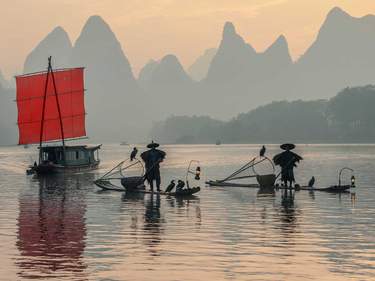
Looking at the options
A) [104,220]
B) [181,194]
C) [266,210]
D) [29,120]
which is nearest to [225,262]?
[104,220]

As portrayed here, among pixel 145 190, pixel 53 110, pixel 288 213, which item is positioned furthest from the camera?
pixel 53 110

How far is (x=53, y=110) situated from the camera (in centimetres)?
7950

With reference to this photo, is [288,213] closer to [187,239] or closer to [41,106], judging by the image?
[187,239]

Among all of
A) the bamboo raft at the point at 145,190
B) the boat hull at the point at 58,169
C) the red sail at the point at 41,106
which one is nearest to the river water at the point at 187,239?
the bamboo raft at the point at 145,190

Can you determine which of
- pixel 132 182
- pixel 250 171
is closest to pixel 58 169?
pixel 132 182

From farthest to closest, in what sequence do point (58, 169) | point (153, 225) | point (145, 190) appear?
point (58, 169), point (145, 190), point (153, 225)

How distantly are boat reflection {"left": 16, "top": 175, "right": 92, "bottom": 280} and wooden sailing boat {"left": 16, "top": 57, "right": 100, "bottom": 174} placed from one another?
39601 millimetres

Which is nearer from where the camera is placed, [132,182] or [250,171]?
[132,182]

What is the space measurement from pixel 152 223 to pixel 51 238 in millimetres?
4729

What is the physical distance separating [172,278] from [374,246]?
6.56 metres

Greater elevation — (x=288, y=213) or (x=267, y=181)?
(x=267, y=181)

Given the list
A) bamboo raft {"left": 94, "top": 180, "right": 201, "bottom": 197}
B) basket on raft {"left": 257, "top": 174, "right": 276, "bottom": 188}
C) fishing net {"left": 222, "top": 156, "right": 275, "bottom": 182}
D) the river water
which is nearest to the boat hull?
fishing net {"left": 222, "top": 156, "right": 275, "bottom": 182}

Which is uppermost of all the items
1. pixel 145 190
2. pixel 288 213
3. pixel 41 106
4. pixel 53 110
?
pixel 41 106

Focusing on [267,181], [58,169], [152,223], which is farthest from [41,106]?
[152,223]
